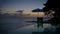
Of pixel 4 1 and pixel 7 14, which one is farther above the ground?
pixel 4 1

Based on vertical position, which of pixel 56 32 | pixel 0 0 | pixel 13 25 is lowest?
pixel 56 32

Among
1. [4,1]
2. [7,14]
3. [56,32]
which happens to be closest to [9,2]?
[4,1]

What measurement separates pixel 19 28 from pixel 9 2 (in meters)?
0.56

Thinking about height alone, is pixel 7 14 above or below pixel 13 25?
above

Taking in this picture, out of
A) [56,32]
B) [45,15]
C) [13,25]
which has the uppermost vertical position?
[45,15]

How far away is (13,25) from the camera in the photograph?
2.25 m

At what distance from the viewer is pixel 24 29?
7.35 ft

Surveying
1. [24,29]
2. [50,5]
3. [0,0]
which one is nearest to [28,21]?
[24,29]

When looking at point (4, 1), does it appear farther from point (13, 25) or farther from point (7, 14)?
point (13, 25)

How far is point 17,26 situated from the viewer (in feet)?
7.38

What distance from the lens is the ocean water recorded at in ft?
7.32

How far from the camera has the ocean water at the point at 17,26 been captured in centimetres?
223

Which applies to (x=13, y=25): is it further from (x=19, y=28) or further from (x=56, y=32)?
(x=56, y=32)

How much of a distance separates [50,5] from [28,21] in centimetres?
54
